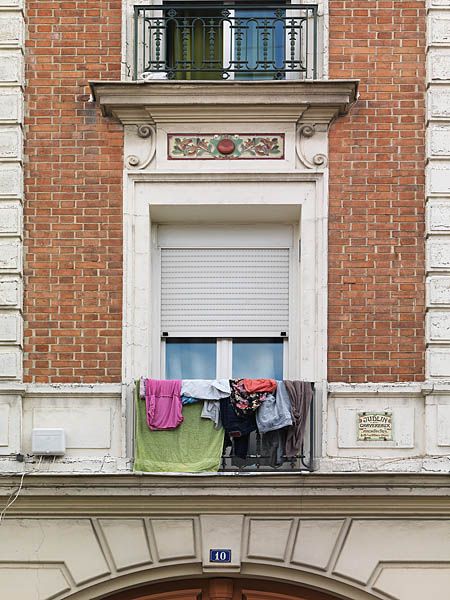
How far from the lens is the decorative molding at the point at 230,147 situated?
17.1 meters

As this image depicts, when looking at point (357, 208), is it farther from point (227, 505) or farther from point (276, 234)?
point (227, 505)

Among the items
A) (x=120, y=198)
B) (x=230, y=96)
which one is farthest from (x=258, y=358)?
(x=230, y=96)

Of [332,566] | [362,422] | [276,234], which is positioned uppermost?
[276,234]

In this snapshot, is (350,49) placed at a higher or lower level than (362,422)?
higher

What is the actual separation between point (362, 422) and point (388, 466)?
0.49 metres

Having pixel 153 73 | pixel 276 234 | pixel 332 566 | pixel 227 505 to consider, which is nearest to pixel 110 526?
pixel 227 505

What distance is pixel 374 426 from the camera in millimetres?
16562

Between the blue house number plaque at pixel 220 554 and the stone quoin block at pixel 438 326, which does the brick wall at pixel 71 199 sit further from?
the stone quoin block at pixel 438 326

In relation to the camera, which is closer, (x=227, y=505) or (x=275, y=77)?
(x=227, y=505)

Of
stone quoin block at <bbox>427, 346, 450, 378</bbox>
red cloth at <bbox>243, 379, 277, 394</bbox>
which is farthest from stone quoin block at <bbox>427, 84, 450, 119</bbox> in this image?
red cloth at <bbox>243, 379, 277, 394</bbox>

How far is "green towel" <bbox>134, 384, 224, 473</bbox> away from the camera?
1645cm

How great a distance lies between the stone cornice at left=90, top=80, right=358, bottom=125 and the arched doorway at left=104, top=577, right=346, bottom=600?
4.60 metres

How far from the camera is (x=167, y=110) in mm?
17062

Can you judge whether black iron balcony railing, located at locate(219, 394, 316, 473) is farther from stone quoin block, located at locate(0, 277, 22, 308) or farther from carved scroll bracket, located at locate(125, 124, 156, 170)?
carved scroll bracket, located at locate(125, 124, 156, 170)
